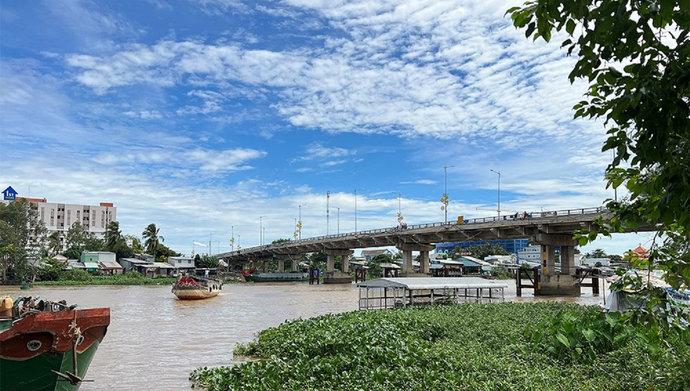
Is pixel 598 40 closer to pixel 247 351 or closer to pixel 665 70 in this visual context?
pixel 665 70

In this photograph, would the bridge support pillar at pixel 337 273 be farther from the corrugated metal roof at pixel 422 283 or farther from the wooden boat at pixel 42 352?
the wooden boat at pixel 42 352

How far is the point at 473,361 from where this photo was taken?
33.9 feet

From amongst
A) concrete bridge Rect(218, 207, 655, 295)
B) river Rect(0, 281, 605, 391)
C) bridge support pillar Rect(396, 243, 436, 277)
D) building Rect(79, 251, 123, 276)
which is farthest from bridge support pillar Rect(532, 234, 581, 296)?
building Rect(79, 251, 123, 276)

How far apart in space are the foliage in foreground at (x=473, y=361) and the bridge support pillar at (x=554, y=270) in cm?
3972

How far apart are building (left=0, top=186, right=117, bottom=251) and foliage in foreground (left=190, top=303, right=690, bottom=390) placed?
147 metres

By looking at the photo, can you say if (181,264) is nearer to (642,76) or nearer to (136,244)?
(136,244)

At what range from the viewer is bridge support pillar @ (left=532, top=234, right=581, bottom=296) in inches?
2035

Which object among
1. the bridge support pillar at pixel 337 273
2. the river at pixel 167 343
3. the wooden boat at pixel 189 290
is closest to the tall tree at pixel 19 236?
the wooden boat at pixel 189 290

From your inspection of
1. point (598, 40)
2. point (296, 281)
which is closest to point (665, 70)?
point (598, 40)

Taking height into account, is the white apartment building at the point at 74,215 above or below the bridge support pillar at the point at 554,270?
above

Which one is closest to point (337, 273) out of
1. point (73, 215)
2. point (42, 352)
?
point (42, 352)

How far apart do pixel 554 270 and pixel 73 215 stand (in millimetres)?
149782

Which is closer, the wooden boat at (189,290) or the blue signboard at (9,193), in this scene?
the wooden boat at (189,290)

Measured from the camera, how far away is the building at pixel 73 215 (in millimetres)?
152125
